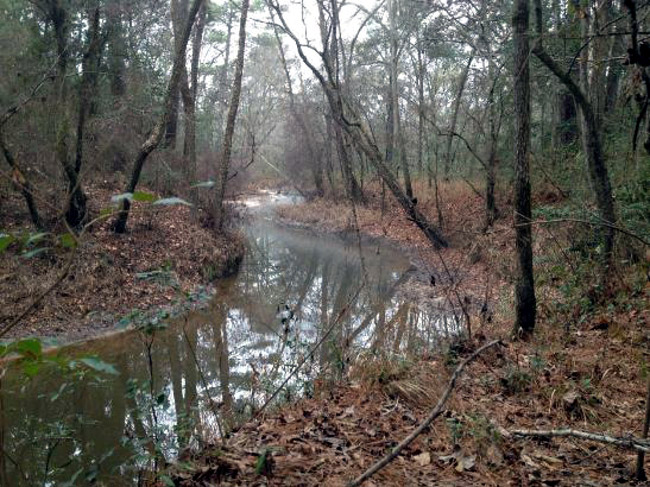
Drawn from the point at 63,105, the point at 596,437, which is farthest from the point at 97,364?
the point at 63,105

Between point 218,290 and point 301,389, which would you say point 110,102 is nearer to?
point 218,290

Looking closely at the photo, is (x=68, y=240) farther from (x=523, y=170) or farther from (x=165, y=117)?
(x=165, y=117)

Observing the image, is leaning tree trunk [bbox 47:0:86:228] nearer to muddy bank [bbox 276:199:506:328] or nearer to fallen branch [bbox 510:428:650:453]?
muddy bank [bbox 276:199:506:328]

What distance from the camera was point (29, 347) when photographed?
5.27 ft

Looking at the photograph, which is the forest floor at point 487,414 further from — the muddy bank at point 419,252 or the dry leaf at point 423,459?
the muddy bank at point 419,252

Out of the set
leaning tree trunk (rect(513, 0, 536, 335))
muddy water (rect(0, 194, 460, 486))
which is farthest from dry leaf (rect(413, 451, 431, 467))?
leaning tree trunk (rect(513, 0, 536, 335))

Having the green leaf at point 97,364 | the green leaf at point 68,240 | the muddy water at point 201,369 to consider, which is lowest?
the muddy water at point 201,369

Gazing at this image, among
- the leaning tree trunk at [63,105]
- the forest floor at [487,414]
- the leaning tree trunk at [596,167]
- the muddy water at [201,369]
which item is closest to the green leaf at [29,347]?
the muddy water at [201,369]

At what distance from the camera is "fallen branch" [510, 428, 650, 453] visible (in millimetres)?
3012

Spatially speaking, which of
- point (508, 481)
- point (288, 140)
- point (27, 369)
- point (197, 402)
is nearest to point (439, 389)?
point (508, 481)

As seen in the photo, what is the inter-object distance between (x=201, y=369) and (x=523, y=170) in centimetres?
555

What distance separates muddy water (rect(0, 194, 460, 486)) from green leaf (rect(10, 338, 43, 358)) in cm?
43

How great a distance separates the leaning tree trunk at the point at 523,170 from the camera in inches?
248

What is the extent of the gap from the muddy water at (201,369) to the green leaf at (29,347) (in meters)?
0.43
